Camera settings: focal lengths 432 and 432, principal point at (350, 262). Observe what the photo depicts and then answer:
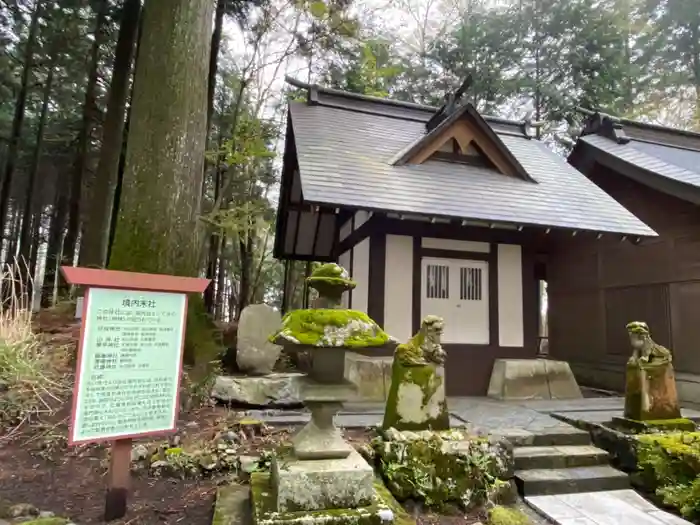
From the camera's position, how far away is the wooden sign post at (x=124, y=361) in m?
2.51

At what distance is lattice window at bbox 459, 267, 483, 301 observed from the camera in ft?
24.1

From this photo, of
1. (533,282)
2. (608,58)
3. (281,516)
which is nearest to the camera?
(281,516)

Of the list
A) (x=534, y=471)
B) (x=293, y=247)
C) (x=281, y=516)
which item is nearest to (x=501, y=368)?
(x=534, y=471)

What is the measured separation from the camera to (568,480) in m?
4.05

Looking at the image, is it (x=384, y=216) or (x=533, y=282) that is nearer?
(x=384, y=216)

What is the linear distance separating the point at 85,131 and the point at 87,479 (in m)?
10.6

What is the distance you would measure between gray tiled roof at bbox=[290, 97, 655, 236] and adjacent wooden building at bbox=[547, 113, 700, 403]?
2.69 feet

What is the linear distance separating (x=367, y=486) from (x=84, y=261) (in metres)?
7.51

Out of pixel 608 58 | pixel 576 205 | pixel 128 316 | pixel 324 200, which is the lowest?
pixel 128 316

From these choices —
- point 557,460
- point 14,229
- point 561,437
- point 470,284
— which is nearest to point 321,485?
point 557,460

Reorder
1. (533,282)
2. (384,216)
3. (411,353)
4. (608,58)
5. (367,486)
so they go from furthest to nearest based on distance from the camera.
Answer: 1. (608,58)
2. (533,282)
3. (384,216)
4. (411,353)
5. (367,486)

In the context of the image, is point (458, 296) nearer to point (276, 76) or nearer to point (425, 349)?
point (425, 349)

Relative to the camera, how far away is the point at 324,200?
5.86 metres

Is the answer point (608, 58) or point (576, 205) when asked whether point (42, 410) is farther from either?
point (608, 58)
